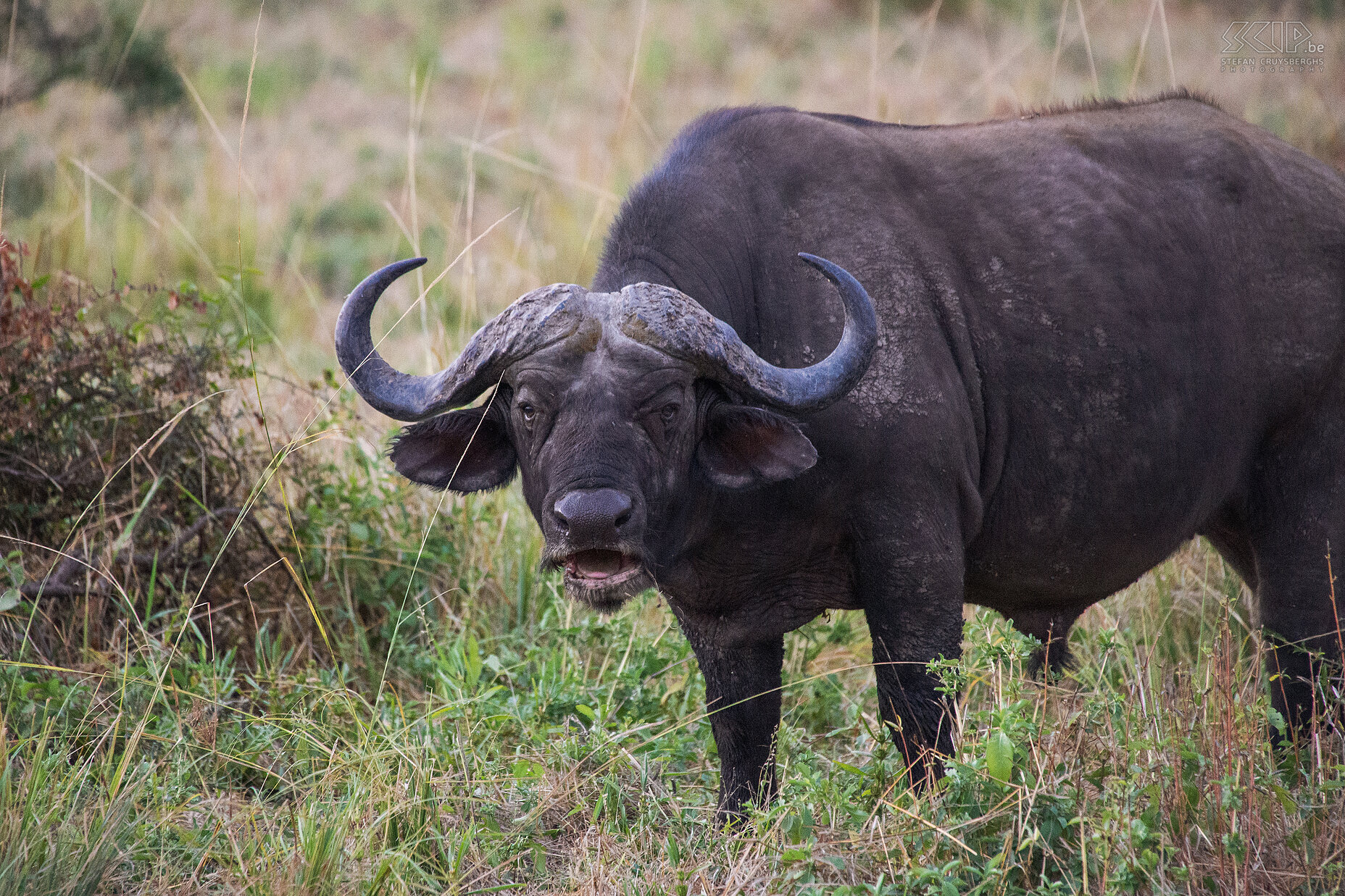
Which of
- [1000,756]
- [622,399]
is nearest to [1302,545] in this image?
[1000,756]

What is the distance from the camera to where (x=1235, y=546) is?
5059mm

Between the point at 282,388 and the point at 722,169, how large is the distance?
11.8 feet

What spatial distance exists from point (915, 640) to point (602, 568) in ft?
3.73

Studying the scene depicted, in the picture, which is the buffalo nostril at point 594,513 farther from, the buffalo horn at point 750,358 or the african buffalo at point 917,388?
the buffalo horn at point 750,358

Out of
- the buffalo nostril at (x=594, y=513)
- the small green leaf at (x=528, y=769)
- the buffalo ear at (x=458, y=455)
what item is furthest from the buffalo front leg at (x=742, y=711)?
the buffalo nostril at (x=594, y=513)

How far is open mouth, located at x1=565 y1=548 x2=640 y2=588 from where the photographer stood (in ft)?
11.9

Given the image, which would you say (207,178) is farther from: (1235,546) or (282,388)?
(1235,546)

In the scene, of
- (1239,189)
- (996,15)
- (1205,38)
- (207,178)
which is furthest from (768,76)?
(1239,189)

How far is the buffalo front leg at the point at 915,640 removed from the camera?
4016mm

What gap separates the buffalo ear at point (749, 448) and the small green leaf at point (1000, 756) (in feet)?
3.18

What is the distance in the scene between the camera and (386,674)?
16.6 ft

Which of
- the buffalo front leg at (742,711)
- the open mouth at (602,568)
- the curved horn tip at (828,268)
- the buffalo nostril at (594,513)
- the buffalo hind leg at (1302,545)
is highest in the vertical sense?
the curved horn tip at (828,268)
